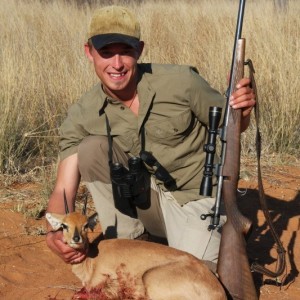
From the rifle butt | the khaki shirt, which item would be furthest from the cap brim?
the rifle butt

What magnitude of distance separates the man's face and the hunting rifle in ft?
1.99

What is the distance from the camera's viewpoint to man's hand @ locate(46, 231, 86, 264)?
11.3 ft

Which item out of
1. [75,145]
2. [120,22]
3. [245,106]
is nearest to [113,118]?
[75,145]

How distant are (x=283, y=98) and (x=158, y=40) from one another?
3.22 metres

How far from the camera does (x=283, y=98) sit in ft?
21.6

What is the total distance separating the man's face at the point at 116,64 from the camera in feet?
12.4

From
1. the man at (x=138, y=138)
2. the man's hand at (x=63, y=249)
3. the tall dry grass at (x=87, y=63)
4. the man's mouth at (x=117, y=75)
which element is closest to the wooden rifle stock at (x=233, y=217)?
the man at (x=138, y=138)

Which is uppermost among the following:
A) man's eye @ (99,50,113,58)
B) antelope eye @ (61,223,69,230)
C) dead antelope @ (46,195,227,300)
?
man's eye @ (99,50,113,58)

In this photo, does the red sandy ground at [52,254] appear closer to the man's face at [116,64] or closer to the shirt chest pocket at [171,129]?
the shirt chest pocket at [171,129]

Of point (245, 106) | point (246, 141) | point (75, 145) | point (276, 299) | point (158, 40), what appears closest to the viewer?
point (245, 106)

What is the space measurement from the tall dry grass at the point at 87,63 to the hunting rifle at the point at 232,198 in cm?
267

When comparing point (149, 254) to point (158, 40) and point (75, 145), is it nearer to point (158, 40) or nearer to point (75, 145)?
point (75, 145)

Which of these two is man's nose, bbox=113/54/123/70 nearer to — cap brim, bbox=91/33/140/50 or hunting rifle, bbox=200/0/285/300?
cap brim, bbox=91/33/140/50

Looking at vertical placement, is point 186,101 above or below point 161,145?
above
